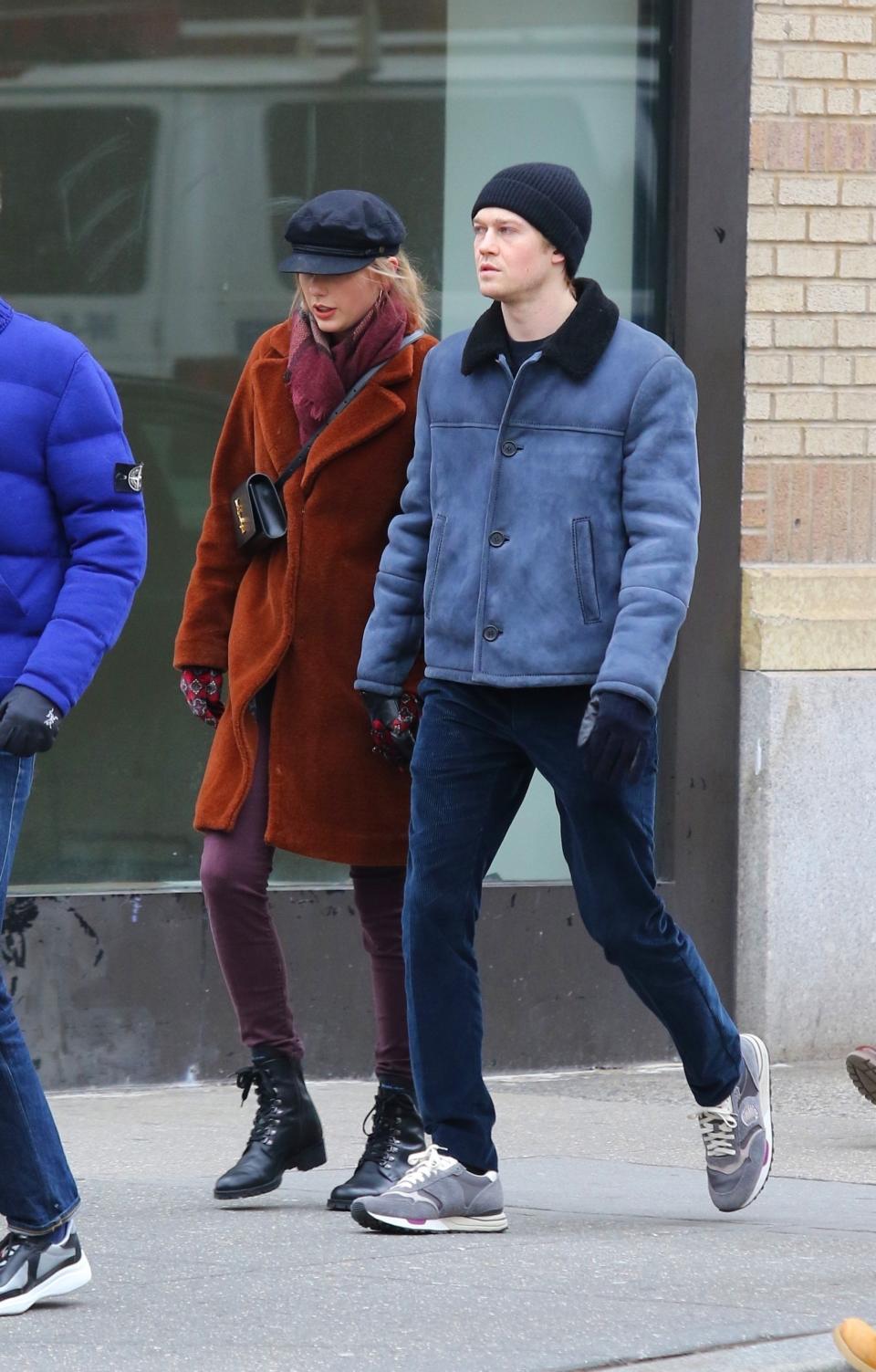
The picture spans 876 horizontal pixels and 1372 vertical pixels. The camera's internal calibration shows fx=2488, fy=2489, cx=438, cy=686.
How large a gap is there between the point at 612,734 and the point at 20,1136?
4.02ft

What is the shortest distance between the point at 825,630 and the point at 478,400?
2580 mm

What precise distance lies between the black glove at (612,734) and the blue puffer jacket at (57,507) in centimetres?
84

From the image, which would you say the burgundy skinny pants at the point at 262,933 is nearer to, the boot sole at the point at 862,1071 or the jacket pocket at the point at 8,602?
the jacket pocket at the point at 8,602

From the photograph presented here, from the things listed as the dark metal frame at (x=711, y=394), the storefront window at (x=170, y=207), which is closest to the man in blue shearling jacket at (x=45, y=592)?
the storefront window at (x=170, y=207)

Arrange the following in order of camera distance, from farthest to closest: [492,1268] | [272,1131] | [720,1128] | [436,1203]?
[272,1131] → [720,1128] → [436,1203] → [492,1268]

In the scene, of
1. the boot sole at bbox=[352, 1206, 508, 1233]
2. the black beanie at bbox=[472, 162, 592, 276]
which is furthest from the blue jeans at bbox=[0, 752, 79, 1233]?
the black beanie at bbox=[472, 162, 592, 276]

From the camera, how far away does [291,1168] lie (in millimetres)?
5020

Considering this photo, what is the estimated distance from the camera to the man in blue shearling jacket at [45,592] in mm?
3939

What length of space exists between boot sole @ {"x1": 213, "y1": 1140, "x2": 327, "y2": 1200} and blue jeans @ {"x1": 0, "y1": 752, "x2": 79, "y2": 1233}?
37.1 inches

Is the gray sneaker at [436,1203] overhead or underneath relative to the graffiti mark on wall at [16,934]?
underneath

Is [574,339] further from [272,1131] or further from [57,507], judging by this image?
[272,1131]

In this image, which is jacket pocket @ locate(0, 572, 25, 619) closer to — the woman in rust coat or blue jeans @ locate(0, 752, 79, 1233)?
blue jeans @ locate(0, 752, 79, 1233)

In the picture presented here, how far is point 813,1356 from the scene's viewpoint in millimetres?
3820

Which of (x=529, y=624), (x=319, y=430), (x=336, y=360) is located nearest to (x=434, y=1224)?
(x=529, y=624)
